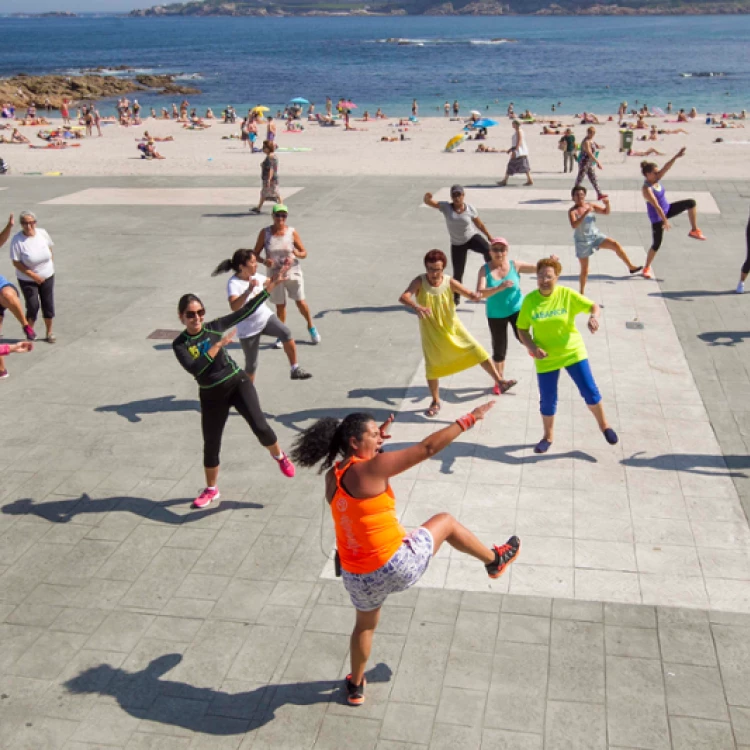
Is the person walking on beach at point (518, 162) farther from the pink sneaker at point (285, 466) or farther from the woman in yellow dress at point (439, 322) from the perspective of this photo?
the pink sneaker at point (285, 466)

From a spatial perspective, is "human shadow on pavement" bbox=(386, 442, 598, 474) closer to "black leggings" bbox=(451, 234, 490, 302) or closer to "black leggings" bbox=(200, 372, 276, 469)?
"black leggings" bbox=(200, 372, 276, 469)

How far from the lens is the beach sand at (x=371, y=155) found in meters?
24.7

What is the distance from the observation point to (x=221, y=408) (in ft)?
23.0

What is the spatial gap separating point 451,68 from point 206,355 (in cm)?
9341

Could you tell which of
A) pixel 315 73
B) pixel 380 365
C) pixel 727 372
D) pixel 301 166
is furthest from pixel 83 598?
pixel 315 73

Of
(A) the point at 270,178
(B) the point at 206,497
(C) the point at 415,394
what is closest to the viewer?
(B) the point at 206,497

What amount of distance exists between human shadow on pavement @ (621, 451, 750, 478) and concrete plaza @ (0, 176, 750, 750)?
0.10 ft

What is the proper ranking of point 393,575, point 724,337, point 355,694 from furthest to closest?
point 724,337 → point 355,694 → point 393,575

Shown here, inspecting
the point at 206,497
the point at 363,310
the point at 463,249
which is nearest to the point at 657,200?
the point at 463,249

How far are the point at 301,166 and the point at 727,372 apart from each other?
18.8m

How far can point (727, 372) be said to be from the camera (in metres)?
9.72

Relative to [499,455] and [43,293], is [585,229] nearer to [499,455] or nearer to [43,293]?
[499,455]

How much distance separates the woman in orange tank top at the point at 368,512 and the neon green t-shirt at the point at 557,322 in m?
3.13

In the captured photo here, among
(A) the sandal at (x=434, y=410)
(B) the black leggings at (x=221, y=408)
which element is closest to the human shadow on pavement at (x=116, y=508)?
(B) the black leggings at (x=221, y=408)
